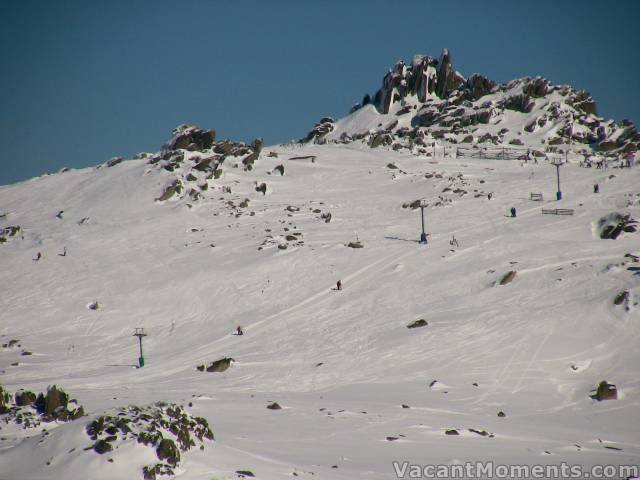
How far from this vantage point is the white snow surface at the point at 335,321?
16.6 metres

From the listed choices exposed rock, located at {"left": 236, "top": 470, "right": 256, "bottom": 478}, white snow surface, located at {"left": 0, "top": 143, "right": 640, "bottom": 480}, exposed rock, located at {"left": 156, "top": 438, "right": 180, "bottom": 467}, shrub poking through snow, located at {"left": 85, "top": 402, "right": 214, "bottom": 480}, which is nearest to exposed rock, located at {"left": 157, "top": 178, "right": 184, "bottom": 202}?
white snow surface, located at {"left": 0, "top": 143, "right": 640, "bottom": 480}

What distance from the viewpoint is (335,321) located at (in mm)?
36938

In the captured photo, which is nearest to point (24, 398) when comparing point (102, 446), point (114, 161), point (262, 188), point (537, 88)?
point (102, 446)

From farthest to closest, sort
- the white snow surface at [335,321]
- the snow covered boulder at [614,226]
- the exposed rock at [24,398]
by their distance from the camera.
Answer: the snow covered boulder at [614,226] → the exposed rock at [24,398] → the white snow surface at [335,321]

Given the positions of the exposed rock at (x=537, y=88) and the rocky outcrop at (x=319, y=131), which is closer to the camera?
the exposed rock at (x=537, y=88)

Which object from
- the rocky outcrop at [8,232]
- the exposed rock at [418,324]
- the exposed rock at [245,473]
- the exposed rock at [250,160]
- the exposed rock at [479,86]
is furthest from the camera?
the exposed rock at [479,86]

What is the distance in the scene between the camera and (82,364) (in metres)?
33.9

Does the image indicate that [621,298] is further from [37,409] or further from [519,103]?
[519,103]

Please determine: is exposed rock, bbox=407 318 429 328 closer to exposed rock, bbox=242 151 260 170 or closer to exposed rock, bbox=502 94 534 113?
exposed rock, bbox=242 151 260 170

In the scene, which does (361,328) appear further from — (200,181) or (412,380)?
(200,181)

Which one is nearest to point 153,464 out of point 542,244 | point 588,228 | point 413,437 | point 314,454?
point 314,454

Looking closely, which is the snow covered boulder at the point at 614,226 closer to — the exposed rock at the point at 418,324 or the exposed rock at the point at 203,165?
the exposed rock at the point at 418,324

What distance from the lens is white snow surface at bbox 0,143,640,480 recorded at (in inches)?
652

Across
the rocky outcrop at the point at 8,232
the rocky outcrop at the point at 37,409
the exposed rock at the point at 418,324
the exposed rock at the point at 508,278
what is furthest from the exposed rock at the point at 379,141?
the rocky outcrop at the point at 37,409
